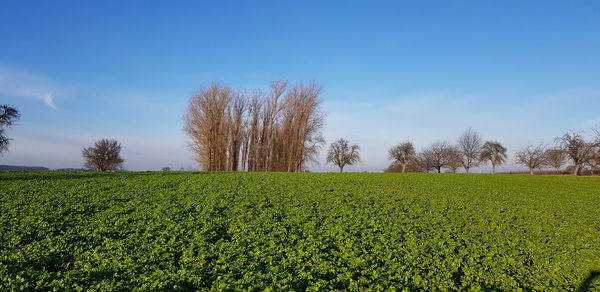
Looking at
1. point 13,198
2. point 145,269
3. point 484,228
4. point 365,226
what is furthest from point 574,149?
point 13,198

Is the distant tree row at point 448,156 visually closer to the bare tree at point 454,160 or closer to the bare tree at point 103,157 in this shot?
the bare tree at point 454,160

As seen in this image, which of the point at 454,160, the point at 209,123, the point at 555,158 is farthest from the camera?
the point at 454,160

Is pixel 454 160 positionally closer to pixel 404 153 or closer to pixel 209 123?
pixel 404 153

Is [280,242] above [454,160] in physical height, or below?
below

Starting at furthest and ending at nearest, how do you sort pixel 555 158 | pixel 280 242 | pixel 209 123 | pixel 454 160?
pixel 454 160 → pixel 555 158 → pixel 209 123 → pixel 280 242

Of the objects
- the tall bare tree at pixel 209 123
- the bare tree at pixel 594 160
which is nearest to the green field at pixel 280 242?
the tall bare tree at pixel 209 123

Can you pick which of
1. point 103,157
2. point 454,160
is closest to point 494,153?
point 454,160

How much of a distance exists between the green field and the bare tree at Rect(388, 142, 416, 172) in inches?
2187

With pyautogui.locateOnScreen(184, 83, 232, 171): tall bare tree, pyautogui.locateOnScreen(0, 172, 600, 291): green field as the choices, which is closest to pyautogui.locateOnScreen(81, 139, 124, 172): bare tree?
pyautogui.locateOnScreen(184, 83, 232, 171): tall bare tree

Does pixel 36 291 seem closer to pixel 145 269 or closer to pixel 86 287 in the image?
pixel 86 287

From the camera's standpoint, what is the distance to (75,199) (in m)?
12.5

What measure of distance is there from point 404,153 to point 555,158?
90.8 feet

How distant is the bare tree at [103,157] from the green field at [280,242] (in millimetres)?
45814

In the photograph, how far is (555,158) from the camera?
56.6m
